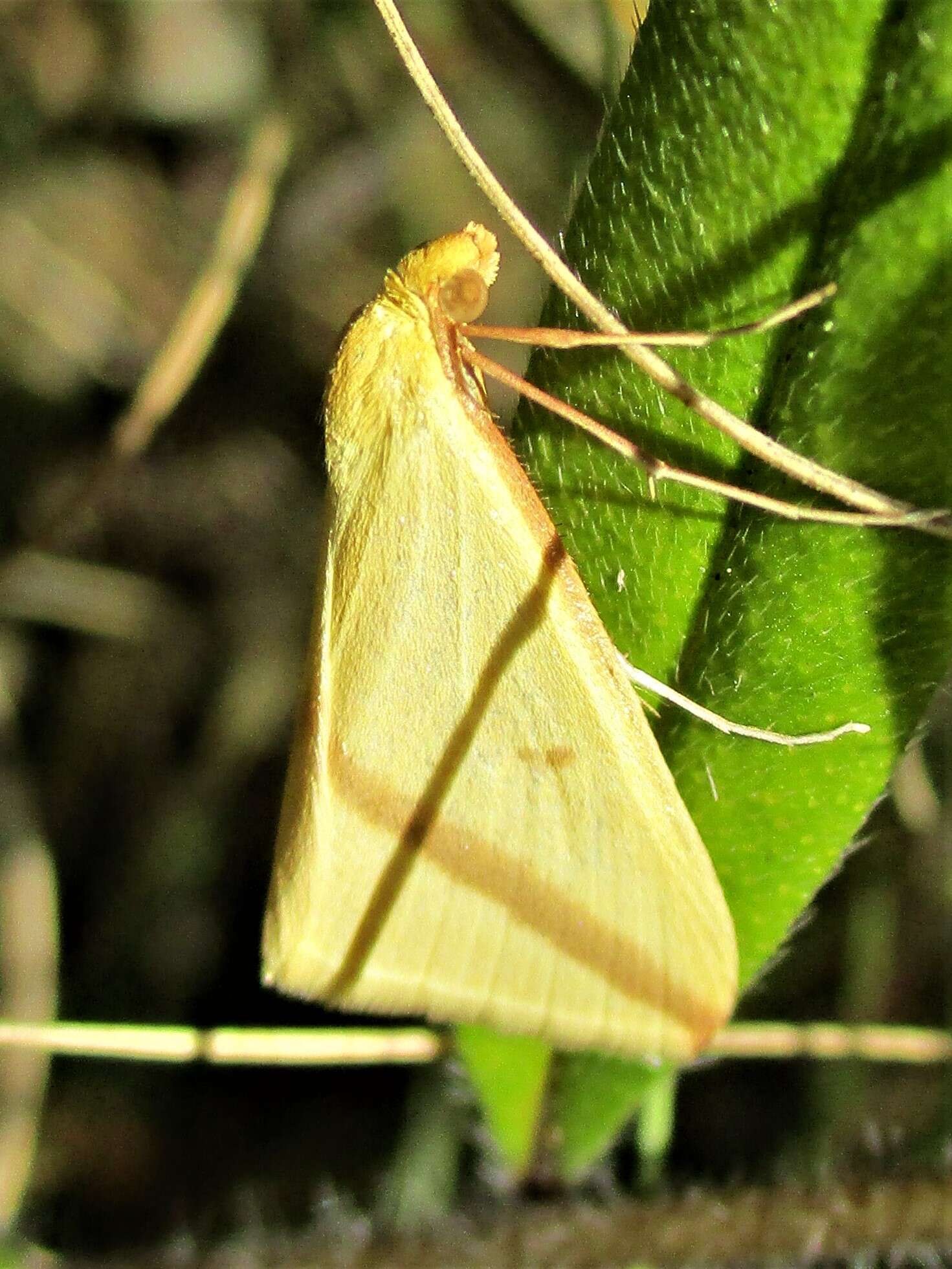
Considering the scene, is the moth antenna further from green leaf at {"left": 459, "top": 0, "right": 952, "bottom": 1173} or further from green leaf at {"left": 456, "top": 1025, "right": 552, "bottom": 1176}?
green leaf at {"left": 456, "top": 1025, "right": 552, "bottom": 1176}

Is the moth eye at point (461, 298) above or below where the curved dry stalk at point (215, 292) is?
below

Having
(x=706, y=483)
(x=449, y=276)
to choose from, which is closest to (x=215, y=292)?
(x=449, y=276)

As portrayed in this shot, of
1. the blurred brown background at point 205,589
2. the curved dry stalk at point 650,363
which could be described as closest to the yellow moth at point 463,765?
the curved dry stalk at point 650,363

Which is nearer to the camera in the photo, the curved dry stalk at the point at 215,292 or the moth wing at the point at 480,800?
the moth wing at the point at 480,800

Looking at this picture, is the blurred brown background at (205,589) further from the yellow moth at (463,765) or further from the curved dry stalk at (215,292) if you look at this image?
the yellow moth at (463,765)

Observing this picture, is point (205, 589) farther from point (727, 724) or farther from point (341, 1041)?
point (727, 724)

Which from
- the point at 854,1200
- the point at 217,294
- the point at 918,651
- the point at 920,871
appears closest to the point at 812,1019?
the point at 920,871

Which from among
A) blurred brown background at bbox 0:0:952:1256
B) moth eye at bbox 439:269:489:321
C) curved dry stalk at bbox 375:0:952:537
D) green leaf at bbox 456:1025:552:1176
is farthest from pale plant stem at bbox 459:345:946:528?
blurred brown background at bbox 0:0:952:1256
